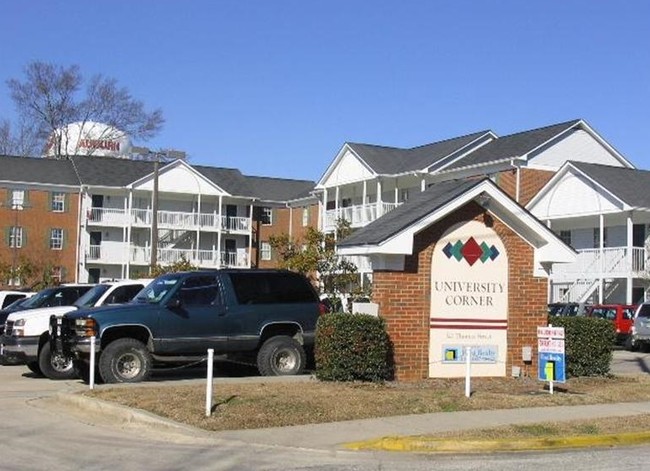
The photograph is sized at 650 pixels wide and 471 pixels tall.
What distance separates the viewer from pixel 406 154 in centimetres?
5556

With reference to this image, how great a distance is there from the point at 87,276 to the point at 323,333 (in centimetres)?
4816

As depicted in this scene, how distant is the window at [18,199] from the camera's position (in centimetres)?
6041

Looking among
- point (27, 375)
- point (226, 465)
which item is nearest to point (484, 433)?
point (226, 465)

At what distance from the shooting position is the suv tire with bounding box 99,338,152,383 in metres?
16.3

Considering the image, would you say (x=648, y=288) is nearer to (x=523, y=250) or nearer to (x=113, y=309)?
(x=523, y=250)

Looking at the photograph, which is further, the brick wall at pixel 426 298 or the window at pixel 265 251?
the window at pixel 265 251

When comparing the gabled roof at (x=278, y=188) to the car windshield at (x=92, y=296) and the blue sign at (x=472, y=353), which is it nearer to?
the car windshield at (x=92, y=296)

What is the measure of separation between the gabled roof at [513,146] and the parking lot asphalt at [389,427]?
108ft

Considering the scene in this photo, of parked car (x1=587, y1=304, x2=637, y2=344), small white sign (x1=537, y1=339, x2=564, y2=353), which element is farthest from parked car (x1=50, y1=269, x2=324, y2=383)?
parked car (x1=587, y1=304, x2=637, y2=344)

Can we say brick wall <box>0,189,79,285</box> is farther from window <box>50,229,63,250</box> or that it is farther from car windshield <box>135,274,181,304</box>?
car windshield <box>135,274,181,304</box>

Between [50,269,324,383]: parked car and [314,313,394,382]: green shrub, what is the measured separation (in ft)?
7.91

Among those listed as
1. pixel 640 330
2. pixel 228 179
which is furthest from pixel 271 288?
pixel 228 179

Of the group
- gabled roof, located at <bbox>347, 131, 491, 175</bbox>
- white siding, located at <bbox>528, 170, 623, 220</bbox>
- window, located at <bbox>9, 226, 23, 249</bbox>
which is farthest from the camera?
window, located at <bbox>9, 226, 23, 249</bbox>

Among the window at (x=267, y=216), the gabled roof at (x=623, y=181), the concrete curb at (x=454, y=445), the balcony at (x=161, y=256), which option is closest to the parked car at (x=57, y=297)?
the concrete curb at (x=454, y=445)
